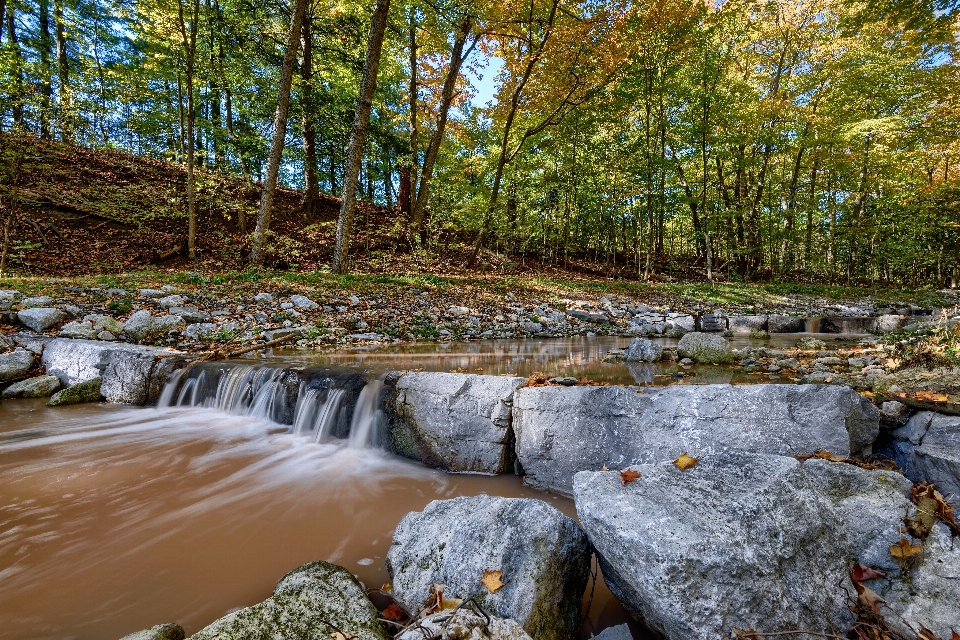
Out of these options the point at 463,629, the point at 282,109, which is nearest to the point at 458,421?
the point at 463,629

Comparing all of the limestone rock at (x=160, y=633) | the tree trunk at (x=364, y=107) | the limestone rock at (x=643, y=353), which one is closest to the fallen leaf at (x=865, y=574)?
the limestone rock at (x=160, y=633)

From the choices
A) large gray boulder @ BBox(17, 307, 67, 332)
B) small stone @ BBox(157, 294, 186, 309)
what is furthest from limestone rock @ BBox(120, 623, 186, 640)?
small stone @ BBox(157, 294, 186, 309)

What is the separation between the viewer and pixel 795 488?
1.79 metres

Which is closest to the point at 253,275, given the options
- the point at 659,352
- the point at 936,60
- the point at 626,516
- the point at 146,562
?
the point at 146,562

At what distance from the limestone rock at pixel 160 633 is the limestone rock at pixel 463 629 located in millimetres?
1032

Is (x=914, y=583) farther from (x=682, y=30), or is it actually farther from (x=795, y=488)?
(x=682, y=30)

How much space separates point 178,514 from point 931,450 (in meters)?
4.83

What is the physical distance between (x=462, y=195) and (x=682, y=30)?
9.74 meters

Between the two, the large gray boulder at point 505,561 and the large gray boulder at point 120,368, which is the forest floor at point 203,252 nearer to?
the large gray boulder at point 120,368

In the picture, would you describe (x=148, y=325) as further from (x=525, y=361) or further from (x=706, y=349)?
(x=706, y=349)

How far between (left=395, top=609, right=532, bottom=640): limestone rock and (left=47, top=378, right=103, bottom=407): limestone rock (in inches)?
242

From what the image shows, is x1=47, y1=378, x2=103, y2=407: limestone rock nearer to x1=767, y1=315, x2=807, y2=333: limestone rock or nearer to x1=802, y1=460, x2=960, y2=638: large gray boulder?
x1=802, y1=460, x2=960, y2=638: large gray boulder

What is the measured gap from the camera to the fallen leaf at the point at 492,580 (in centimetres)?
169

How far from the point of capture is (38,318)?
5.96 m
